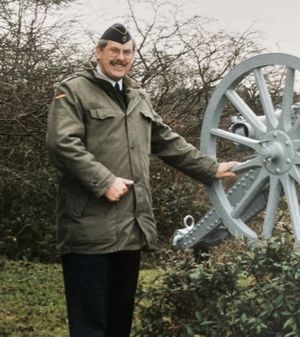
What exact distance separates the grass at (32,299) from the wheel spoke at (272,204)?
836 millimetres

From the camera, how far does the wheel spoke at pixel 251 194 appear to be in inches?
178

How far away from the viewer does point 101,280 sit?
3.90m

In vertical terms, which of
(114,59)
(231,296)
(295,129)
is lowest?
(231,296)

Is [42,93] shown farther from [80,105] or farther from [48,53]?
[80,105]

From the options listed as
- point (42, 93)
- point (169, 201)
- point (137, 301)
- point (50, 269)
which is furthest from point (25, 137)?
point (137, 301)

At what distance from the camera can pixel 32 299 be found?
695 centimetres

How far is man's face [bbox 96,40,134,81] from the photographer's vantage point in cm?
386

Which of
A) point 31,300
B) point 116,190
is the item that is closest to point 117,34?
point 116,190

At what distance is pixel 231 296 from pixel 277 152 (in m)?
1.01

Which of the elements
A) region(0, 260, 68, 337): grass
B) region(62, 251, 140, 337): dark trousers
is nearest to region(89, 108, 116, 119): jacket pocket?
region(62, 251, 140, 337): dark trousers

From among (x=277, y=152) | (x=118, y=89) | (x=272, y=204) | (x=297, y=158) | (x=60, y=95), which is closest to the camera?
(x=60, y=95)

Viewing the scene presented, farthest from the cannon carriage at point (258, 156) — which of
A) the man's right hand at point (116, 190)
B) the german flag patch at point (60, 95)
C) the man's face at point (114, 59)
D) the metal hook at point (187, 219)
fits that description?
the german flag patch at point (60, 95)

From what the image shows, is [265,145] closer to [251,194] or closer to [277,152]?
[277,152]

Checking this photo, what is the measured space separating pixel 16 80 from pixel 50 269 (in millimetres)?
2263
